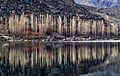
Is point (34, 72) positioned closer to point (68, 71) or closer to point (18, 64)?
point (68, 71)

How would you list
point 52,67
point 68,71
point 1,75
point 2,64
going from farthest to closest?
point 2,64 < point 52,67 < point 68,71 < point 1,75

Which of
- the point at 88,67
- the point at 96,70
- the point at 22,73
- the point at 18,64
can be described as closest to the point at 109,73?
the point at 96,70

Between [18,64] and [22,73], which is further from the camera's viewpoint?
[18,64]

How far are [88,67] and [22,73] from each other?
14.6 metres

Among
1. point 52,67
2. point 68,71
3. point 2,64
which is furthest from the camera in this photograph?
point 2,64

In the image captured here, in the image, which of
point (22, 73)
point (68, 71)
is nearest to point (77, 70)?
point (68, 71)

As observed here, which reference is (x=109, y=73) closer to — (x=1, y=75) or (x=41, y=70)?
(x=41, y=70)

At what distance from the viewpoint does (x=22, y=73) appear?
2232 inches

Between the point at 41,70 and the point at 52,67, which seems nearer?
the point at 41,70

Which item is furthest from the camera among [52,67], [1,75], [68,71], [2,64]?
[2,64]

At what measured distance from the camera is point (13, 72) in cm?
5778

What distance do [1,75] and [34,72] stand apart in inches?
234

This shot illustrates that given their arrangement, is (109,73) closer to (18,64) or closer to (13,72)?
(13,72)

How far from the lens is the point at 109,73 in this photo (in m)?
56.6
